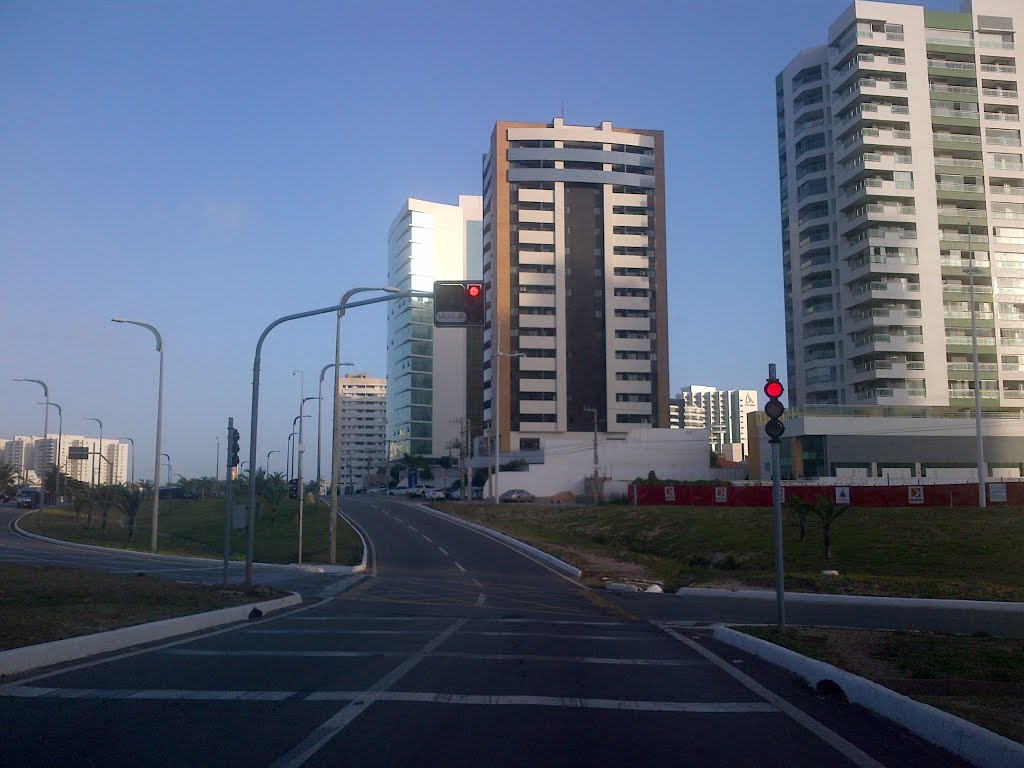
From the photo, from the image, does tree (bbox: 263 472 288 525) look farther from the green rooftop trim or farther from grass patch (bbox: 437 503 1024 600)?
the green rooftop trim

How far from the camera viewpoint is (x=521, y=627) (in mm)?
16453

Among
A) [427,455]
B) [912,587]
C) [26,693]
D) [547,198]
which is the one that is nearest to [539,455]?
[547,198]

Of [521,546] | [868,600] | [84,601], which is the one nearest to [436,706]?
[84,601]

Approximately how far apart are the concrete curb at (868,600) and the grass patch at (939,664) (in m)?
8.83

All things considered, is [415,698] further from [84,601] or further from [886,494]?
[886,494]

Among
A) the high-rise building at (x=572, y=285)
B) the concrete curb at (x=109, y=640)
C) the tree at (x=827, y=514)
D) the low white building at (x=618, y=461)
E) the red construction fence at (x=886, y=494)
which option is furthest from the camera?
the high-rise building at (x=572, y=285)

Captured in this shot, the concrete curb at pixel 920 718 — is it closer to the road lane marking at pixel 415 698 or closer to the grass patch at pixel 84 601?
the road lane marking at pixel 415 698

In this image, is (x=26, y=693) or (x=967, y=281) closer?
(x=26, y=693)

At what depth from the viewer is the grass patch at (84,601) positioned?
13.0 metres

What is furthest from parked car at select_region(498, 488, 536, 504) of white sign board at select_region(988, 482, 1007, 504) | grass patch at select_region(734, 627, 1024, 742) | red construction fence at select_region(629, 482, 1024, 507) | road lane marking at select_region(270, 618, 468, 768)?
road lane marking at select_region(270, 618, 468, 768)

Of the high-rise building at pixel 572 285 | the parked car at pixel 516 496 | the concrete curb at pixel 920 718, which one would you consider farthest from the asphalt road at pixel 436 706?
the high-rise building at pixel 572 285

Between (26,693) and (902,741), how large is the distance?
8589 millimetres

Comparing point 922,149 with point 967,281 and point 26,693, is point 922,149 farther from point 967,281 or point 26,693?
point 26,693

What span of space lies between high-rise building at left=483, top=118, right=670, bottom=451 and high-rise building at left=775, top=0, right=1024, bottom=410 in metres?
26.1
